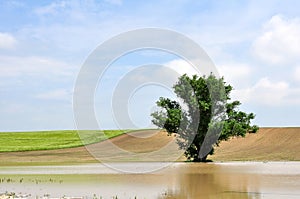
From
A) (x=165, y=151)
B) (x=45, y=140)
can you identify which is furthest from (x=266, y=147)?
(x=45, y=140)

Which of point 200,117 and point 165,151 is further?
point 165,151

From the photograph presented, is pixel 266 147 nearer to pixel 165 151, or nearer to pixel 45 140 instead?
pixel 165 151

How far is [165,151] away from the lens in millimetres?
78438

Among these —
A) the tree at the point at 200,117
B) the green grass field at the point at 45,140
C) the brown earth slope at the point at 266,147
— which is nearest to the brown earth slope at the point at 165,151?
the brown earth slope at the point at 266,147

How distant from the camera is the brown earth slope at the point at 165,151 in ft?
220

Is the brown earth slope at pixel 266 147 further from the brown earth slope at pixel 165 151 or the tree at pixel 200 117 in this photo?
the tree at pixel 200 117

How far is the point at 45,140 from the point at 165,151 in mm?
35809

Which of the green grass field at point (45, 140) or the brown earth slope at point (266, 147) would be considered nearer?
the brown earth slope at point (266, 147)

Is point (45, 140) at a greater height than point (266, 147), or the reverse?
point (45, 140)

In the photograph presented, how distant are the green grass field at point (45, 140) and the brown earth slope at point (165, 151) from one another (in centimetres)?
303

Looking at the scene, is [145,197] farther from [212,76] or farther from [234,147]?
[234,147]

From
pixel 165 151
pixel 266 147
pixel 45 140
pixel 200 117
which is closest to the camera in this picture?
pixel 200 117

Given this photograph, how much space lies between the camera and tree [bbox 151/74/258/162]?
187ft

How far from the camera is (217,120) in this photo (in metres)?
57.7
